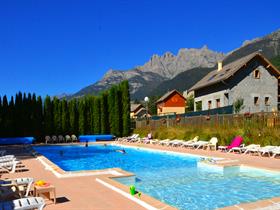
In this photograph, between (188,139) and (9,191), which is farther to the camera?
(188,139)

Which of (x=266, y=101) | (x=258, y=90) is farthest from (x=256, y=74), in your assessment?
(x=266, y=101)

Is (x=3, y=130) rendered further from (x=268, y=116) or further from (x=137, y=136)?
(x=268, y=116)

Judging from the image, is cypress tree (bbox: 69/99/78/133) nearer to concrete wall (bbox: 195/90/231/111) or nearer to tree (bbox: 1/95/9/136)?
tree (bbox: 1/95/9/136)

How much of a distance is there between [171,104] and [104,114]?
94.8 ft

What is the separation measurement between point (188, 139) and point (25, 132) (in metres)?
14.6

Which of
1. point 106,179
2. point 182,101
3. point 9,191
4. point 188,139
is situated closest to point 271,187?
point 106,179

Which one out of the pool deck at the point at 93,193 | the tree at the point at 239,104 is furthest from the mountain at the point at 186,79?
the pool deck at the point at 93,193

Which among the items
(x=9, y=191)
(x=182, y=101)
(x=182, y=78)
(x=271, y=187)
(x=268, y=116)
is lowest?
(x=271, y=187)

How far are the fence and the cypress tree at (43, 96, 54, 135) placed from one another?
8747mm

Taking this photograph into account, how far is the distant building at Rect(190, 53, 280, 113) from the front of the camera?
2905cm

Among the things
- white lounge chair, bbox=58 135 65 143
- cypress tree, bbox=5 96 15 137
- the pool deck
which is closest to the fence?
the pool deck

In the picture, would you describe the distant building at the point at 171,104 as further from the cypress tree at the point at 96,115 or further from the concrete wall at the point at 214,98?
the cypress tree at the point at 96,115

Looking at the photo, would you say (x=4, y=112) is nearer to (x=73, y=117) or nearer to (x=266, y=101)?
(x=73, y=117)

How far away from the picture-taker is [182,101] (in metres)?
60.2
